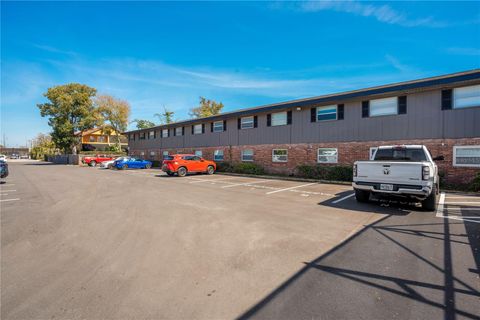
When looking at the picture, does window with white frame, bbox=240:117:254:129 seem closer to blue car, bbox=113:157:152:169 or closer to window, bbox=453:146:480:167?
window, bbox=453:146:480:167

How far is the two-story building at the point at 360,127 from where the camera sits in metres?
11.1

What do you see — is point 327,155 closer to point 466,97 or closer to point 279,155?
point 279,155

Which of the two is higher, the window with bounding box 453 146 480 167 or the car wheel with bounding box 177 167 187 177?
the window with bounding box 453 146 480 167

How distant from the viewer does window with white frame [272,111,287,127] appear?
17.7m

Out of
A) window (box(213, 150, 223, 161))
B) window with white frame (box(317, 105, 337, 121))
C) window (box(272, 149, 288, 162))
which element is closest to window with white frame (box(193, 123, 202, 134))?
window (box(213, 150, 223, 161))

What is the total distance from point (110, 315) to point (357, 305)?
8.79ft

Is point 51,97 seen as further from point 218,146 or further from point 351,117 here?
point 351,117

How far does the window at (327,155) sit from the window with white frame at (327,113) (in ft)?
7.01

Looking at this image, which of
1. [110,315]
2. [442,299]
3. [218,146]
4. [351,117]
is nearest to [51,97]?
[218,146]

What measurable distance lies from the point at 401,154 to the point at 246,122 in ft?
44.8

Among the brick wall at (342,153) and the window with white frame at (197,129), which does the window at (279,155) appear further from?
the window with white frame at (197,129)

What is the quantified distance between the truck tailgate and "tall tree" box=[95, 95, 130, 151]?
1862 inches

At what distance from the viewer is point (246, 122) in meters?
20.2

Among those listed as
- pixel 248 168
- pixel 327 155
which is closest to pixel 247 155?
pixel 248 168
